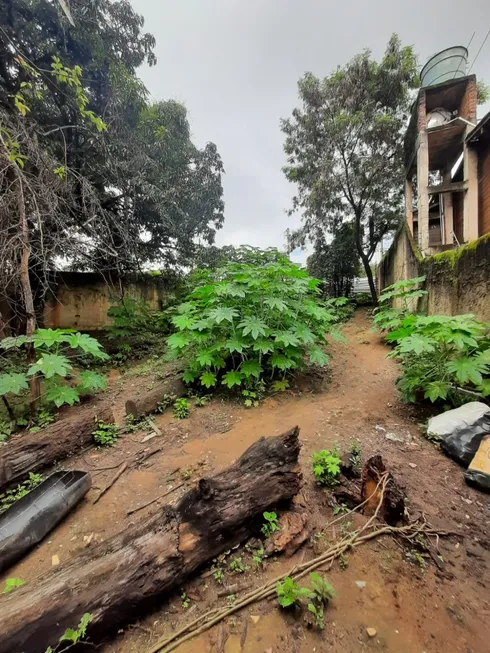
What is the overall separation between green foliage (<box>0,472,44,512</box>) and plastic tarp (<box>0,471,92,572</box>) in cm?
25

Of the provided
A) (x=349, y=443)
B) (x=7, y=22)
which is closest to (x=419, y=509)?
(x=349, y=443)

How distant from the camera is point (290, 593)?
A: 4.19ft

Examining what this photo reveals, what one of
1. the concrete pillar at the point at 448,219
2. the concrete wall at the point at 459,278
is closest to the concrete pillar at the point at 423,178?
the concrete wall at the point at 459,278

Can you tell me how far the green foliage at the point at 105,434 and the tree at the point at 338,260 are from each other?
10855 mm

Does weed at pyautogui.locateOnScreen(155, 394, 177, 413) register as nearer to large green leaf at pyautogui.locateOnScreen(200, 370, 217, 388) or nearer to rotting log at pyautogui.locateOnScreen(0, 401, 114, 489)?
large green leaf at pyautogui.locateOnScreen(200, 370, 217, 388)

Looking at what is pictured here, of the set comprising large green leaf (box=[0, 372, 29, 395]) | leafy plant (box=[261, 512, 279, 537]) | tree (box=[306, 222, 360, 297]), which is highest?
tree (box=[306, 222, 360, 297])

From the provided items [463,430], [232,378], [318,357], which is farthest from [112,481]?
[463,430]

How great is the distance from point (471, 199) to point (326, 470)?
8.88 metres

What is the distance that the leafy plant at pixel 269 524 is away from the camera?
167 centimetres

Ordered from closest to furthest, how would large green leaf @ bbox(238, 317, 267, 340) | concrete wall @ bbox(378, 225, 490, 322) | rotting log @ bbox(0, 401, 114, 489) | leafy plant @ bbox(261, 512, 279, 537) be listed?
leafy plant @ bbox(261, 512, 279, 537) → rotting log @ bbox(0, 401, 114, 489) → large green leaf @ bbox(238, 317, 267, 340) → concrete wall @ bbox(378, 225, 490, 322)

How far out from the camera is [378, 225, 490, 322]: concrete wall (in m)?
3.50

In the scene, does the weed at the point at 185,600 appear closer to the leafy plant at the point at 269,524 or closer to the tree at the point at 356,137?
the leafy plant at the point at 269,524

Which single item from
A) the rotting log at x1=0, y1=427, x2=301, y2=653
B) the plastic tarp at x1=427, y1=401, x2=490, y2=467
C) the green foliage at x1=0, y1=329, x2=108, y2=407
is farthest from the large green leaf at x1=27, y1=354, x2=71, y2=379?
the plastic tarp at x1=427, y1=401, x2=490, y2=467

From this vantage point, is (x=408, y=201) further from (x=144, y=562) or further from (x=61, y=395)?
(x=144, y=562)
